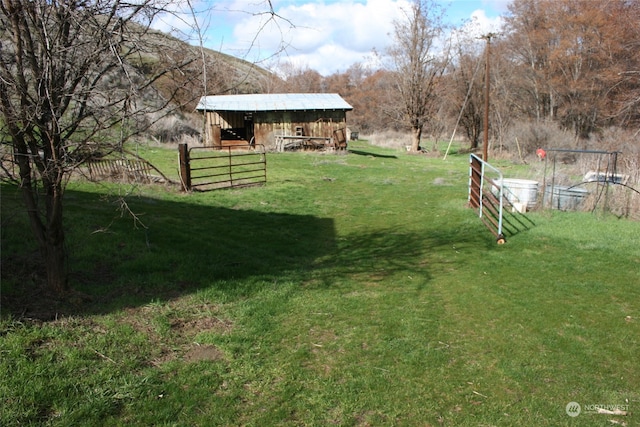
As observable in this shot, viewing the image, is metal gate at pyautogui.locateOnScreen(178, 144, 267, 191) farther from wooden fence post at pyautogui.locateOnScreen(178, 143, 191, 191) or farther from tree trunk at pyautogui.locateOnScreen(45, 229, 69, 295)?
tree trunk at pyautogui.locateOnScreen(45, 229, 69, 295)

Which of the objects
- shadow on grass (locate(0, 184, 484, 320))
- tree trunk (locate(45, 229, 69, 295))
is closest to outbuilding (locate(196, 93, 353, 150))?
shadow on grass (locate(0, 184, 484, 320))

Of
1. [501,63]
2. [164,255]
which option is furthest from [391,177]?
[501,63]

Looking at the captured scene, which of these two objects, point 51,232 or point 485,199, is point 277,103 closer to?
point 485,199

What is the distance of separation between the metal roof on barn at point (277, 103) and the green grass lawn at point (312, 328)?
19.6 meters

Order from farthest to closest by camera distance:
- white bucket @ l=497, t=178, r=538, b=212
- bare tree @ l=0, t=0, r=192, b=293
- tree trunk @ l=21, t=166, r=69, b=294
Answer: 1. white bucket @ l=497, t=178, r=538, b=212
2. tree trunk @ l=21, t=166, r=69, b=294
3. bare tree @ l=0, t=0, r=192, b=293

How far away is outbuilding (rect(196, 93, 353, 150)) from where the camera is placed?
2805 centimetres

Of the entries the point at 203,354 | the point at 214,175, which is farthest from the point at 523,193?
the point at 203,354

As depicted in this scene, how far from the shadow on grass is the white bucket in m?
2.70

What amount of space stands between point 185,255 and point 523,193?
8.97 m

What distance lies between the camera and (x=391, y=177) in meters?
19.3

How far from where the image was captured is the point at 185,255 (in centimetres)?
673

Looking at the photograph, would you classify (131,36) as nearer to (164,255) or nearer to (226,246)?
(164,255)

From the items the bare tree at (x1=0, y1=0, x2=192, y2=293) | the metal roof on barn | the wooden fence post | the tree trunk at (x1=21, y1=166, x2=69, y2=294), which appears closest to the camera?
the bare tree at (x1=0, y1=0, x2=192, y2=293)

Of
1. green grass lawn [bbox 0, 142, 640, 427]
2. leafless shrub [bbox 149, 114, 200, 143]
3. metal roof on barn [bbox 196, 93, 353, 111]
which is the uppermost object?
metal roof on barn [bbox 196, 93, 353, 111]
